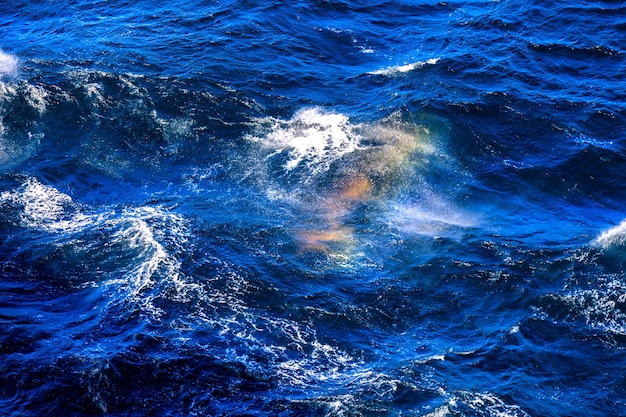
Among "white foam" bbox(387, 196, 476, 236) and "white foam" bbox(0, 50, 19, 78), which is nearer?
"white foam" bbox(387, 196, 476, 236)

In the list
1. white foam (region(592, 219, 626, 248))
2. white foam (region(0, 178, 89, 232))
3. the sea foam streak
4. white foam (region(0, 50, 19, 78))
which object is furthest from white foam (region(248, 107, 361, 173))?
white foam (region(0, 50, 19, 78))

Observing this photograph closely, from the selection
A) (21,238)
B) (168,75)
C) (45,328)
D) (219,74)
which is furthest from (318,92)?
(45,328)

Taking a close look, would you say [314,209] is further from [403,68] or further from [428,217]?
[403,68]

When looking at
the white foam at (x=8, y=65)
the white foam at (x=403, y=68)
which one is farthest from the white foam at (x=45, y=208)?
the white foam at (x=403, y=68)

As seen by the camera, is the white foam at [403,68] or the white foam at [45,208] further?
the white foam at [403,68]

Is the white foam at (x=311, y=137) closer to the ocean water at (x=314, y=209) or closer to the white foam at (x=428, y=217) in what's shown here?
the ocean water at (x=314, y=209)

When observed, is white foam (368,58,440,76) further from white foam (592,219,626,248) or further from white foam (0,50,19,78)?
white foam (0,50,19,78)

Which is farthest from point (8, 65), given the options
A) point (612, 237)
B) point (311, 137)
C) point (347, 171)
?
point (612, 237)
